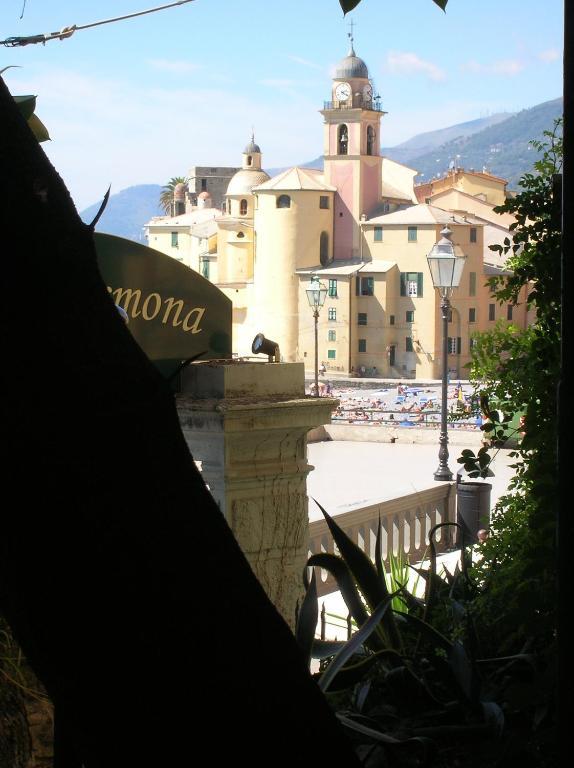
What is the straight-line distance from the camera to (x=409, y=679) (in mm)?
1849

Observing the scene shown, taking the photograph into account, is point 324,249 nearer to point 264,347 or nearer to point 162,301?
point 264,347

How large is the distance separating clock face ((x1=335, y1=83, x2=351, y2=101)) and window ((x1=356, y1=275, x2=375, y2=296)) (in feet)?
46.0

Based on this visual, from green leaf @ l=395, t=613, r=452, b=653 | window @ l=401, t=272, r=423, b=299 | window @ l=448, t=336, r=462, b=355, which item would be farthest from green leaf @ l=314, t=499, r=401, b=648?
window @ l=401, t=272, r=423, b=299

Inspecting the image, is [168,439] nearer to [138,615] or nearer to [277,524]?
[138,615]

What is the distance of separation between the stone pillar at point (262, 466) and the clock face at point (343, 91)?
69.5m

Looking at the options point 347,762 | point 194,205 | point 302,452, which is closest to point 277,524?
point 302,452

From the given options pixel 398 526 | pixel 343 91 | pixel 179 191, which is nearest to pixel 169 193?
pixel 179 191

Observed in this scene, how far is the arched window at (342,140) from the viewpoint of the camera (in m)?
70.4

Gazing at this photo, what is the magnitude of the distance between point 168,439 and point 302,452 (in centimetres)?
452

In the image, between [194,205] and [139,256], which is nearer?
[139,256]

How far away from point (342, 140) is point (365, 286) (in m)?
10.4

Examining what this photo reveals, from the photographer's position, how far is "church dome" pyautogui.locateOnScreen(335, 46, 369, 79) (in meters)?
72.9

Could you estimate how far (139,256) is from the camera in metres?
5.22

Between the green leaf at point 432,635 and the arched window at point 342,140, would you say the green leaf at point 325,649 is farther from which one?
the arched window at point 342,140
